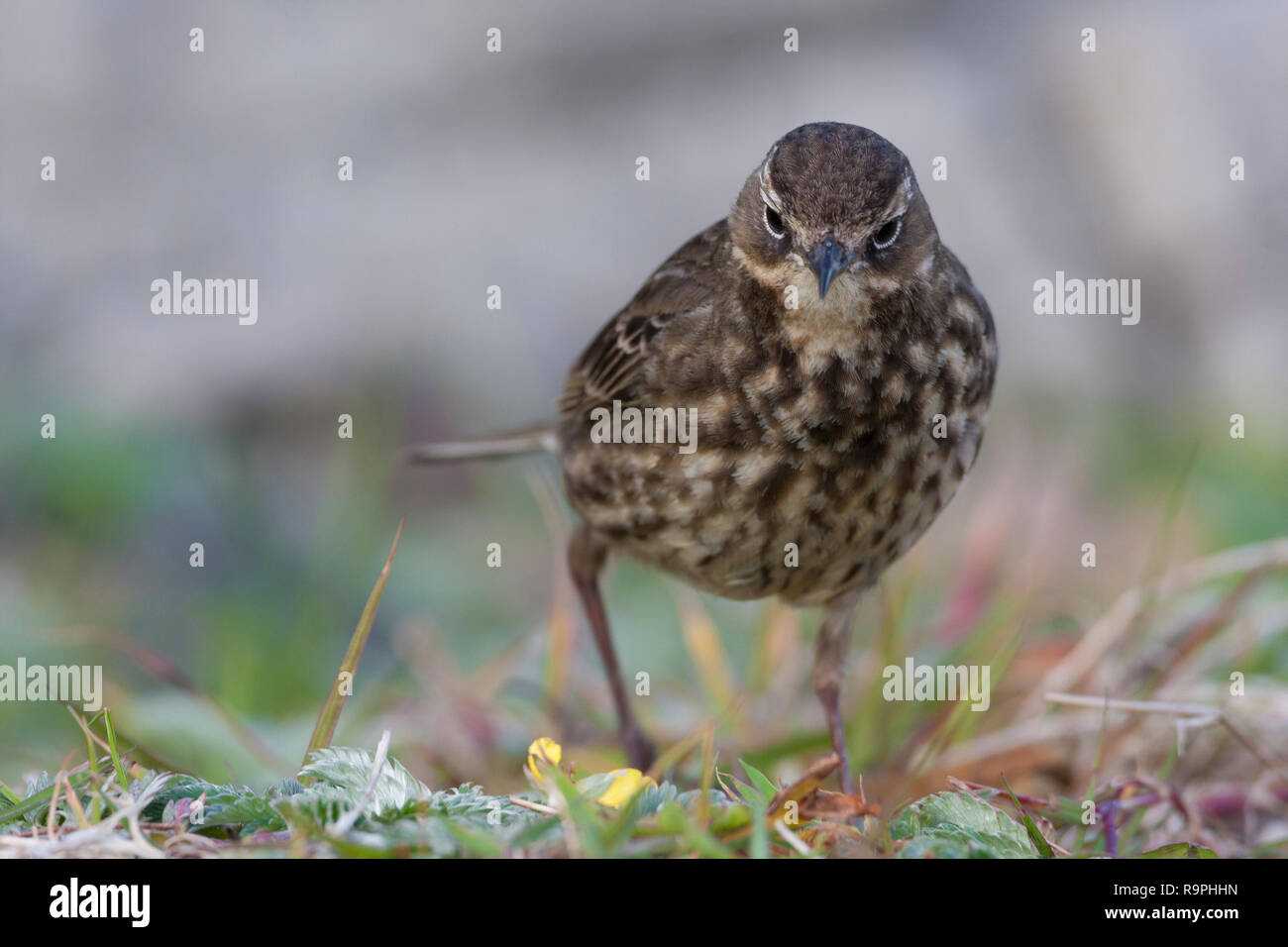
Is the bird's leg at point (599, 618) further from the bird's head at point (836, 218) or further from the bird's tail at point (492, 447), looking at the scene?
the bird's head at point (836, 218)

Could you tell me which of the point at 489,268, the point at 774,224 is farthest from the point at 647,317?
the point at 489,268

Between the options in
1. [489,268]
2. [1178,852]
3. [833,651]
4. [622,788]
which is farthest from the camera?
[489,268]

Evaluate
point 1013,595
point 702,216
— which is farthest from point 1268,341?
point 1013,595

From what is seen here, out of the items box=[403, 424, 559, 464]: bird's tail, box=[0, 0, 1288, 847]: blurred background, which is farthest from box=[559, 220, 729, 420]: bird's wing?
box=[0, 0, 1288, 847]: blurred background

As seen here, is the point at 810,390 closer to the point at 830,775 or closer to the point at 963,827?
the point at 830,775

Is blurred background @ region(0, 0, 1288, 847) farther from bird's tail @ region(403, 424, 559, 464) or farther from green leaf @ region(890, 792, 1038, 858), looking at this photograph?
green leaf @ region(890, 792, 1038, 858)

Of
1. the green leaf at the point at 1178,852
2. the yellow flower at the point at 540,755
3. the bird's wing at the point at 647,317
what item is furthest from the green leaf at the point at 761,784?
the bird's wing at the point at 647,317

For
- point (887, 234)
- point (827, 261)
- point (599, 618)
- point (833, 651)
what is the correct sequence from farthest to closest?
point (599, 618)
point (833, 651)
point (887, 234)
point (827, 261)
